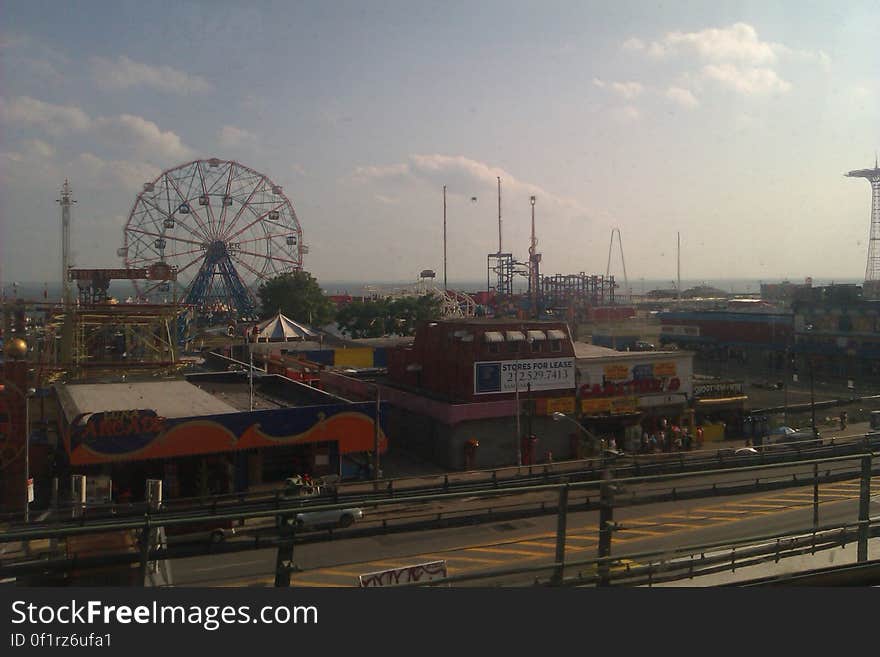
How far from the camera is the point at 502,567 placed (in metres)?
3.13

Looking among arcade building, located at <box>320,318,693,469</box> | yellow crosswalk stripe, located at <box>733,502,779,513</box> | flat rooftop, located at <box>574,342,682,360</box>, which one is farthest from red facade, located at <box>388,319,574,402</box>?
yellow crosswalk stripe, located at <box>733,502,779,513</box>

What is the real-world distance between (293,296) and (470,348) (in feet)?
106

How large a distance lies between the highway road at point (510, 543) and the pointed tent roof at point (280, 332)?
35644mm

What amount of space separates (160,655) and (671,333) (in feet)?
168

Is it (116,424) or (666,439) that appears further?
(666,439)

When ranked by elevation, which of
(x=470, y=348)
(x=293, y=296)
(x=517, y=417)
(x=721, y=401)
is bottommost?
(x=721, y=401)

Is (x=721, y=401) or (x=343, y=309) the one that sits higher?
(x=343, y=309)

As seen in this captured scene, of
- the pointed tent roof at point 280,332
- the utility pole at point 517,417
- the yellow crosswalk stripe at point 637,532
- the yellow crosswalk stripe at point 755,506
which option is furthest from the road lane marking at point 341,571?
the pointed tent roof at point 280,332

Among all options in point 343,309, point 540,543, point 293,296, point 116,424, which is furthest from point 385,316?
point 540,543

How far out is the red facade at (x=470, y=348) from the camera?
22422 mm

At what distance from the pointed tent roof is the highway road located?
35.6 meters

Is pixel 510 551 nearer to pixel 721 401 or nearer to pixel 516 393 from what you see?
pixel 516 393

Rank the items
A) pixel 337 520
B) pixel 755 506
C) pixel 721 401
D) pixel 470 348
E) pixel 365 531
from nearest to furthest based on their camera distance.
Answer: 1. pixel 365 531
2. pixel 337 520
3. pixel 755 506
4. pixel 470 348
5. pixel 721 401

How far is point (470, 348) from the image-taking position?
22.4 m
